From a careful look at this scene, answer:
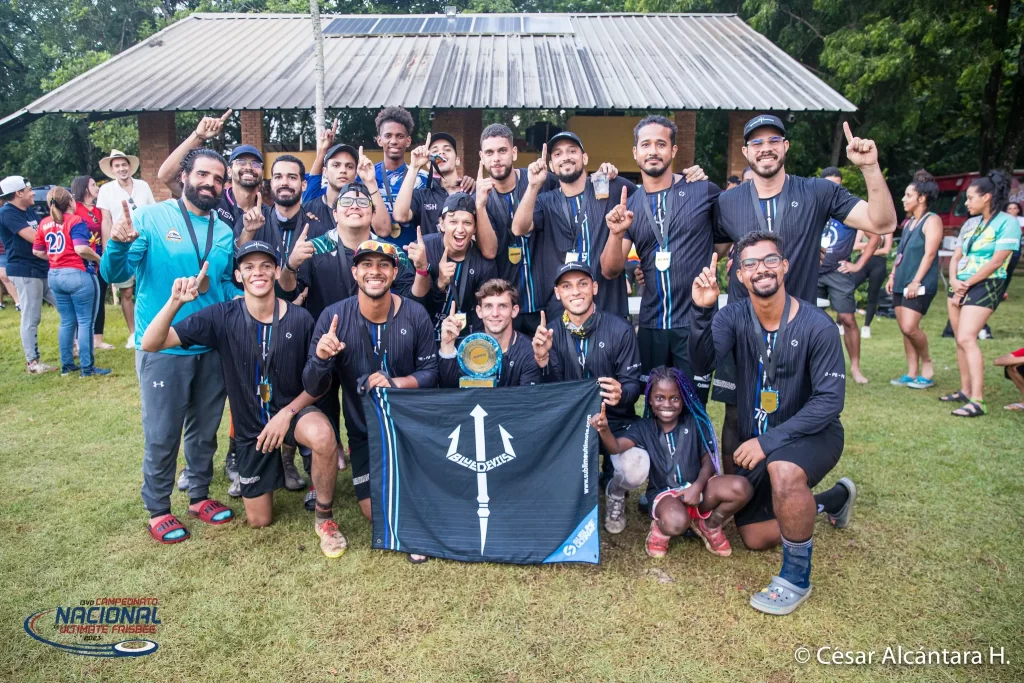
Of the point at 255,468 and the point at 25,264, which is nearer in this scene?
the point at 255,468

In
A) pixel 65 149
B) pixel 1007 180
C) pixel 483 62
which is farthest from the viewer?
pixel 65 149

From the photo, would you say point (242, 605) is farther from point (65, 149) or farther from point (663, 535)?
point (65, 149)

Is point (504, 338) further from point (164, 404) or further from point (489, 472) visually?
point (164, 404)

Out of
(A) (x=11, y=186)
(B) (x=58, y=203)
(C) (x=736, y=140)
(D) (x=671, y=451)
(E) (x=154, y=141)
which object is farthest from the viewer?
(C) (x=736, y=140)

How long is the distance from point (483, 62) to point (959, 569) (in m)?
14.4

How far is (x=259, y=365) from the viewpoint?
15.6 feet

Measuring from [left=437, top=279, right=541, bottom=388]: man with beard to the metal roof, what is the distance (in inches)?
385

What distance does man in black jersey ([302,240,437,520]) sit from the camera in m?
4.64

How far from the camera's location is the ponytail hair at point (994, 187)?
7.23m

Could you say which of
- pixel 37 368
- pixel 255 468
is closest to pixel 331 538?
pixel 255 468

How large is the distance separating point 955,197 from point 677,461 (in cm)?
2073

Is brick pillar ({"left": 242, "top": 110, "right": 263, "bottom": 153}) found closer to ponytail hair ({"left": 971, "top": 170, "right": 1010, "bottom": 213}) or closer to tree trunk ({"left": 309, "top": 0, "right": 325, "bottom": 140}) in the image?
tree trunk ({"left": 309, "top": 0, "right": 325, "bottom": 140})

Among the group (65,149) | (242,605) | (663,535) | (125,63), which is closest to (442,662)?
(242,605)

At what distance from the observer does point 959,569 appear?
165 inches
